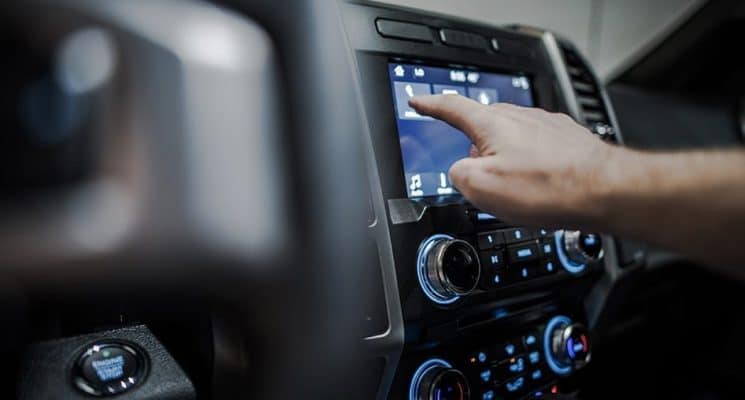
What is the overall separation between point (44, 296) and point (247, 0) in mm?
208

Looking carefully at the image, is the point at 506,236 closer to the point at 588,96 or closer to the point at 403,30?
the point at 403,30

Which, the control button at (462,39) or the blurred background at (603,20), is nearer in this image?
the control button at (462,39)

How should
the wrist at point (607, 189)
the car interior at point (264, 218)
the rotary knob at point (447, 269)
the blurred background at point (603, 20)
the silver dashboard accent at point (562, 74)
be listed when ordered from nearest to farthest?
the car interior at point (264, 218) < the wrist at point (607, 189) < the rotary knob at point (447, 269) < the silver dashboard accent at point (562, 74) < the blurred background at point (603, 20)

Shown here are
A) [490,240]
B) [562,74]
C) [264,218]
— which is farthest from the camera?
[562,74]

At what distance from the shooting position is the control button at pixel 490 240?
0.64 m

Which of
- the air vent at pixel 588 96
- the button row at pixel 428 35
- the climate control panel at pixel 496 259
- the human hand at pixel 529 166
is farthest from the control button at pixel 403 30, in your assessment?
the air vent at pixel 588 96

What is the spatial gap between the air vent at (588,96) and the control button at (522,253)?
1.00ft

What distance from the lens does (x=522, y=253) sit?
68 centimetres

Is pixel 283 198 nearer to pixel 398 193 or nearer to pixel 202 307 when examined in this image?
pixel 202 307

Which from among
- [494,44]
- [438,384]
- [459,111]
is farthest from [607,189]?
[494,44]

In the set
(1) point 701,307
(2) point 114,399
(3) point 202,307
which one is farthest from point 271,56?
(1) point 701,307

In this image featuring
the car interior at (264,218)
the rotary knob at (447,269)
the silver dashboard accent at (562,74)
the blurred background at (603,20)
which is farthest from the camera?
the blurred background at (603,20)

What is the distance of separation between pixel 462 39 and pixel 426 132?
0.50ft

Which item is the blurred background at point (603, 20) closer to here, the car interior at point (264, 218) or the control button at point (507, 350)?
the car interior at point (264, 218)
